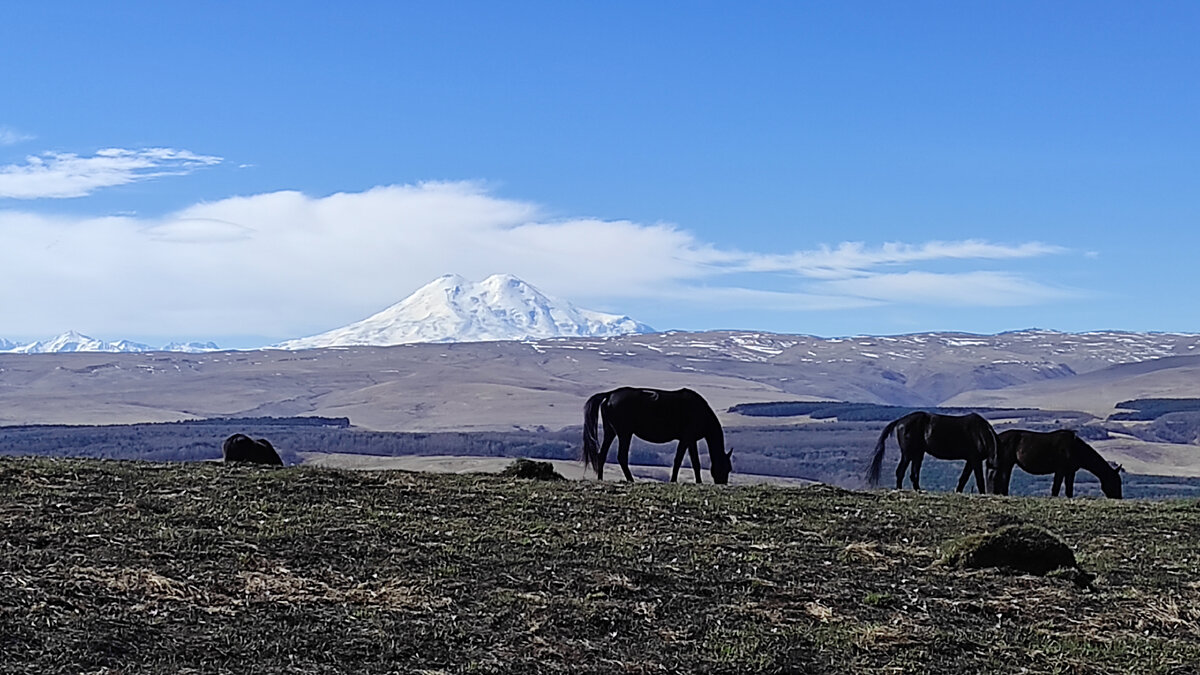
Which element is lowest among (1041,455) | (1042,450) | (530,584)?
(530,584)

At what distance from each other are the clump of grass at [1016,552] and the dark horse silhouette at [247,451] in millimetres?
13491

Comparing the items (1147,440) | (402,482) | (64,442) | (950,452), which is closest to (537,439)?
(64,442)

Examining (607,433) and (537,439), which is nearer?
(607,433)

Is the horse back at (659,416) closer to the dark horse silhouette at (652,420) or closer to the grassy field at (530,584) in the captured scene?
the dark horse silhouette at (652,420)

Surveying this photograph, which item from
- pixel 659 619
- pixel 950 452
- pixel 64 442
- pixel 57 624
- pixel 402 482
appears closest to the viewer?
pixel 57 624

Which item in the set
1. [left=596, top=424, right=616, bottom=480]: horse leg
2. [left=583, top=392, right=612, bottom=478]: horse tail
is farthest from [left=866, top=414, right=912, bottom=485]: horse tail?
[left=583, top=392, right=612, bottom=478]: horse tail

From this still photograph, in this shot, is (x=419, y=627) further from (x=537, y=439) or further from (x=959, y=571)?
(x=537, y=439)

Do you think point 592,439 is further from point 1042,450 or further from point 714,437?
point 1042,450

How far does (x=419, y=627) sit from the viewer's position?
1012cm

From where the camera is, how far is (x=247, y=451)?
2353cm

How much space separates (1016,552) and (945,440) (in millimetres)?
15188

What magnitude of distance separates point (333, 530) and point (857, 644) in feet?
19.6

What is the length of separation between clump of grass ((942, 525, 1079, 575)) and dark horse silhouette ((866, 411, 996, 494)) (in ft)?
46.8

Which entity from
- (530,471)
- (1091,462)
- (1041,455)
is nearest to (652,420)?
(530,471)
